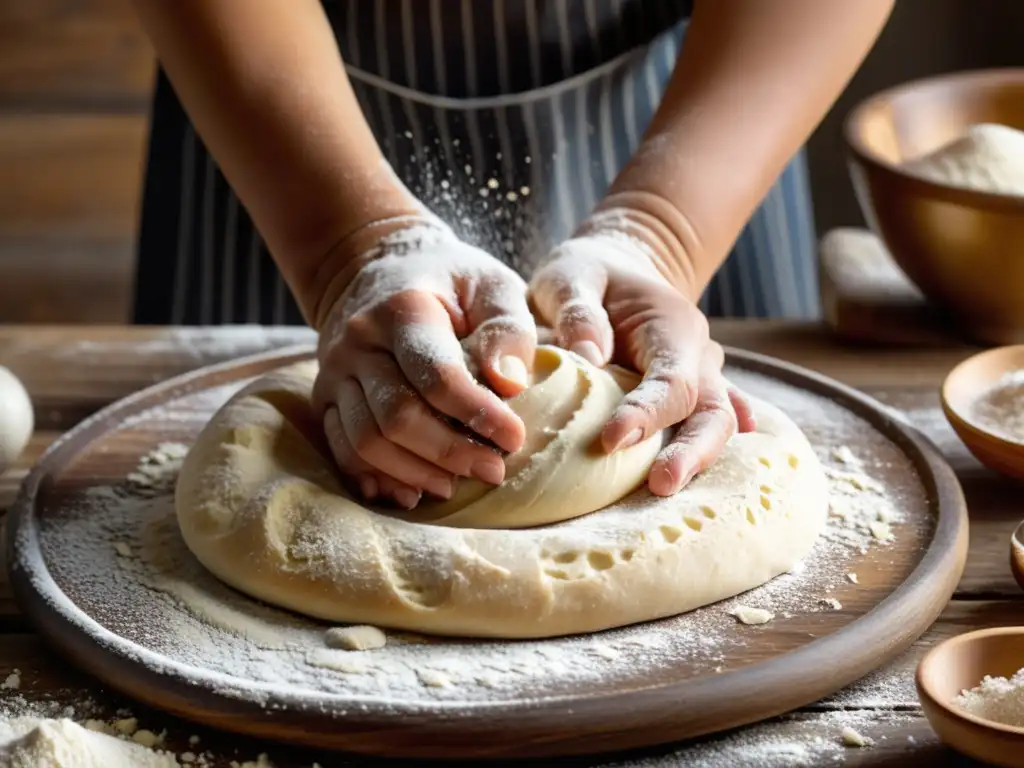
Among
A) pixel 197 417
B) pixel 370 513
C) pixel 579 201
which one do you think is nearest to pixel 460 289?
pixel 370 513

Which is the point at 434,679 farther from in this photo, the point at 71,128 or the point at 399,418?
the point at 71,128

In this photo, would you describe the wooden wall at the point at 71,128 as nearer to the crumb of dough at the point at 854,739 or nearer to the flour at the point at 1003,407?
the flour at the point at 1003,407

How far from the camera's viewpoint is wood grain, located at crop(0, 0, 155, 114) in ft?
16.0

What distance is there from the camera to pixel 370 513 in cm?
121

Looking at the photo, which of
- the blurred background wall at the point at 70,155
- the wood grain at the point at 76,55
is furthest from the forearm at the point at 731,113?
the wood grain at the point at 76,55

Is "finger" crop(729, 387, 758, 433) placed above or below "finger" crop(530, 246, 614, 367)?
below

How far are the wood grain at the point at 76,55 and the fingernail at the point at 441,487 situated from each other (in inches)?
160

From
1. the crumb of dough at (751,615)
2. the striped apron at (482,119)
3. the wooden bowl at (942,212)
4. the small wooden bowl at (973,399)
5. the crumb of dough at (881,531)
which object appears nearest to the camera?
the crumb of dough at (751,615)

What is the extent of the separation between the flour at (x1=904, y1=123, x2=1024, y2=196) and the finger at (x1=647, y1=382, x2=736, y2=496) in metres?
0.70

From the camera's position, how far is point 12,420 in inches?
58.4

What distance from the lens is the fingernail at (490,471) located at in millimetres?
1190

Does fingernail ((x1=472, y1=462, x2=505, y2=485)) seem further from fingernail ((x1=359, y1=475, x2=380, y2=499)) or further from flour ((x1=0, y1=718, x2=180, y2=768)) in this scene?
flour ((x1=0, y1=718, x2=180, y2=768))

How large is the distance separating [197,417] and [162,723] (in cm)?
61

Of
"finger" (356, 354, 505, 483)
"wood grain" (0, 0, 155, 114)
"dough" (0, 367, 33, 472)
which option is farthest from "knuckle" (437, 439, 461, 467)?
"wood grain" (0, 0, 155, 114)
